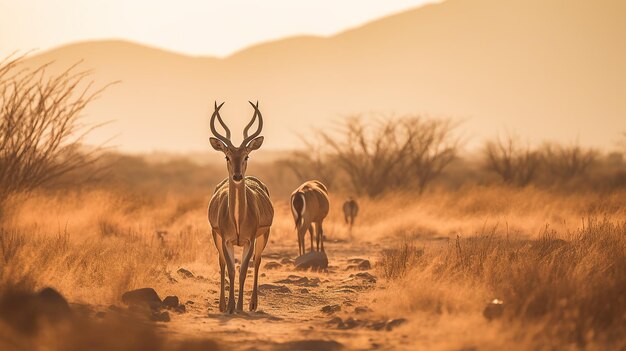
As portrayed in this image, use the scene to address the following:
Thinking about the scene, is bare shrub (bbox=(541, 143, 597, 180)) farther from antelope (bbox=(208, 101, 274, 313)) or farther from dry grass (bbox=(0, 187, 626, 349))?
antelope (bbox=(208, 101, 274, 313))

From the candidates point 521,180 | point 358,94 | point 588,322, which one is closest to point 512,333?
point 588,322

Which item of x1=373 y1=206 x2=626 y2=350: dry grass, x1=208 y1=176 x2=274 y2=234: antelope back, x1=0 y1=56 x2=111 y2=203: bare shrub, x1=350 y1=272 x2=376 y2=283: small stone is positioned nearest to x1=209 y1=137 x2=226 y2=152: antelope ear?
x1=208 y1=176 x2=274 y2=234: antelope back

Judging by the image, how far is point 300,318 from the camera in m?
10.3

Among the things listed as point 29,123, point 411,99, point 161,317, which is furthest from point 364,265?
point 411,99

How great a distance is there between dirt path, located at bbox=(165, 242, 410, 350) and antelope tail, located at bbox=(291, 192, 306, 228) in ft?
6.58

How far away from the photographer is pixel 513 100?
592 ft

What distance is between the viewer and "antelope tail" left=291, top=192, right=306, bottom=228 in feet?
57.9

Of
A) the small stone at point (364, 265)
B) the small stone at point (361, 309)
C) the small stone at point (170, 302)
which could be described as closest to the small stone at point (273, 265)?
the small stone at point (364, 265)

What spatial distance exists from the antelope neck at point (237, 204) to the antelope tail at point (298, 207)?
6.92 m

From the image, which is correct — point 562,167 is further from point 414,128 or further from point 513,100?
point 513,100

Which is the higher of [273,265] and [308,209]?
[308,209]

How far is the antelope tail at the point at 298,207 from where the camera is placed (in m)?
17.7

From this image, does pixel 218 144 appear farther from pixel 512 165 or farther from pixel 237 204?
pixel 512 165

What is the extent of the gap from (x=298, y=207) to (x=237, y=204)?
712cm
